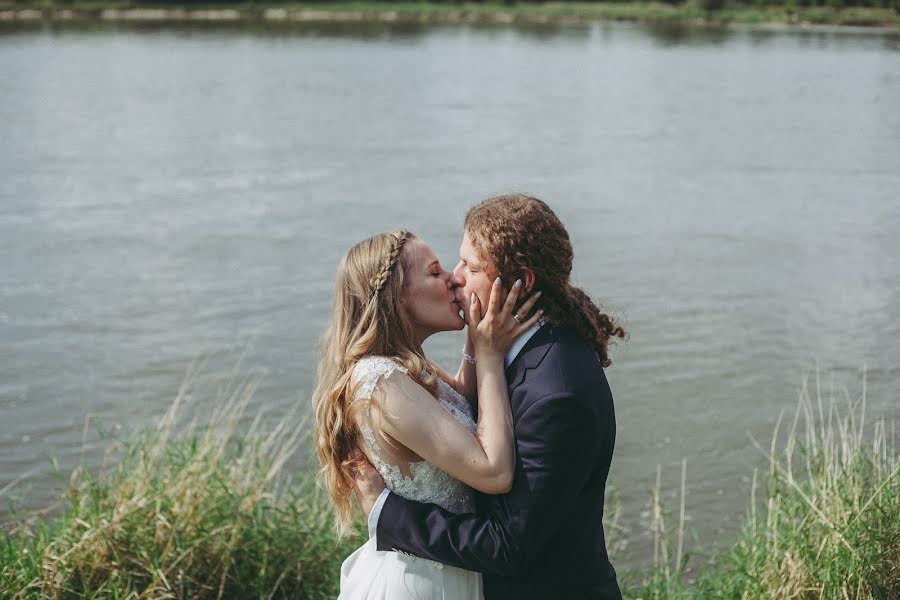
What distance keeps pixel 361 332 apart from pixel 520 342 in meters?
0.52

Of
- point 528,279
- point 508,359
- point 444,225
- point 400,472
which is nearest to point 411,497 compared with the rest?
point 400,472

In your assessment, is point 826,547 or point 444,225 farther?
point 444,225

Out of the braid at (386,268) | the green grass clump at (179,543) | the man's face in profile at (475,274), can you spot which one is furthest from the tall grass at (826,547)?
the braid at (386,268)

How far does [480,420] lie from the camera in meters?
3.11

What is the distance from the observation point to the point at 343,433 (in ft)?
10.8

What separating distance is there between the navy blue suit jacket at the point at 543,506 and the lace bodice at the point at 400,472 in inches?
1.6

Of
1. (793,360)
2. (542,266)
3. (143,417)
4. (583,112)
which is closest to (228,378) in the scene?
(143,417)

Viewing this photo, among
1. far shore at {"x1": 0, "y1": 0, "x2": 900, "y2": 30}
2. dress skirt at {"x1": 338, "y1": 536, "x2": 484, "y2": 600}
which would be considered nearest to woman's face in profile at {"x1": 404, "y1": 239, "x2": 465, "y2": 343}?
dress skirt at {"x1": 338, "y1": 536, "x2": 484, "y2": 600}

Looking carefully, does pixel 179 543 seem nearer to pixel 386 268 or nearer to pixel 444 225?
pixel 386 268

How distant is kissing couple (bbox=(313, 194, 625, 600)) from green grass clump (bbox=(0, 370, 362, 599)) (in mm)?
2099

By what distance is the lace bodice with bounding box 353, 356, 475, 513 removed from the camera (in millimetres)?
3189

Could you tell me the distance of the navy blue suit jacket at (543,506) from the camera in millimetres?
2967

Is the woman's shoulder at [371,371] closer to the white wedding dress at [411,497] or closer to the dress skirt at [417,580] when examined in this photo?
the white wedding dress at [411,497]

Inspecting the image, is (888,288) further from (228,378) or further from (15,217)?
(15,217)
